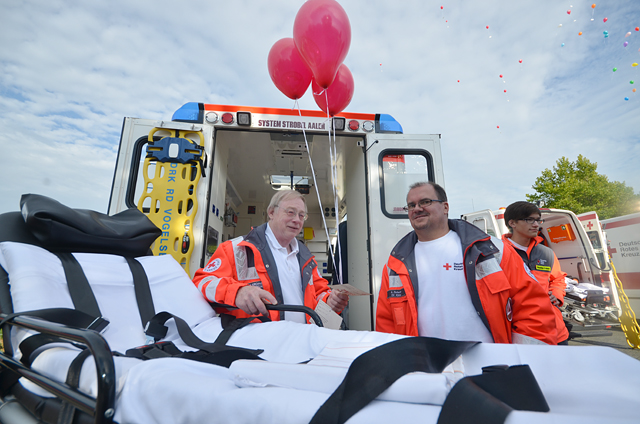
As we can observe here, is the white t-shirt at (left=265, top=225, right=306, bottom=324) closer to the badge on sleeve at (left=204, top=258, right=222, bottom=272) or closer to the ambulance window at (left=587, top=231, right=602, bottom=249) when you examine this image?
the badge on sleeve at (left=204, top=258, right=222, bottom=272)

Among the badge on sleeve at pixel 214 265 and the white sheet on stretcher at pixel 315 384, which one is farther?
the badge on sleeve at pixel 214 265

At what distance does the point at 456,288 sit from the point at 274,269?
117 centimetres

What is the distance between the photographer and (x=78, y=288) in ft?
4.46

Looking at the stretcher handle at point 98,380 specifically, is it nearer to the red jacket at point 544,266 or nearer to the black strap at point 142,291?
the black strap at point 142,291

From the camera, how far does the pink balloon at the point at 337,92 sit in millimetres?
3047

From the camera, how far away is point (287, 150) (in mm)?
4879

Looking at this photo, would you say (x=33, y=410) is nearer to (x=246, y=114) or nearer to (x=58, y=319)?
(x=58, y=319)

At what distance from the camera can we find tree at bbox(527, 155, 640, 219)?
53.0 ft

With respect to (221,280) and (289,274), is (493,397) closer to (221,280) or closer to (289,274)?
(221,280)

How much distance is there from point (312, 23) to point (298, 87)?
70 centimetres

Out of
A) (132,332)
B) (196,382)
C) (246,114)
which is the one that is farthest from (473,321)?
(246,114)

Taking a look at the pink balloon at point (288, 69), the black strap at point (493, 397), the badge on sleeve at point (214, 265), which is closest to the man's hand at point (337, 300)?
the badge on sleeve at point (214, 265)

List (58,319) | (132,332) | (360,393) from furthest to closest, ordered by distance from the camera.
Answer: (132,332), (58,319), (360,393)

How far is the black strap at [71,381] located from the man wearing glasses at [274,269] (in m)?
0.89
